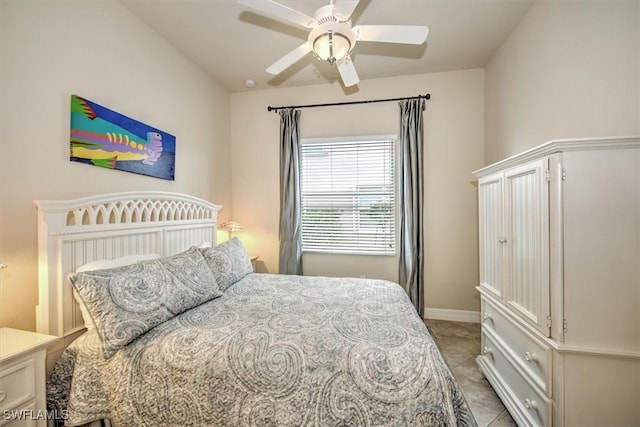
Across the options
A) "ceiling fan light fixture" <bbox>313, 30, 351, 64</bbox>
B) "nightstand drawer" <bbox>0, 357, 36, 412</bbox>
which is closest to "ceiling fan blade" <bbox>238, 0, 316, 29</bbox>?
"ceiling fan light fixture" <bbox>313, 30, 351, 64</bbox>

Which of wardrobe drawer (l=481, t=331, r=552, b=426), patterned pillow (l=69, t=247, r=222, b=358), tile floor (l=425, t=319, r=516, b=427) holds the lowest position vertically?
tile floor (l=425, t=319, r=516, b=427)

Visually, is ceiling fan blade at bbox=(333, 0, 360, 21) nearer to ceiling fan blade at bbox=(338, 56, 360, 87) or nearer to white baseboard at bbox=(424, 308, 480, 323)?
ceiling fan blade at bbox=(338, 56, 360, 87)

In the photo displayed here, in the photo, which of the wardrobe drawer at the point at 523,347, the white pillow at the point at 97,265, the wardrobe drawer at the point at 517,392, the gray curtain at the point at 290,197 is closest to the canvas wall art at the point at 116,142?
the white pillow at the point at 97,265

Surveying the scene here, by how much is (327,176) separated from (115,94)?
227 cm

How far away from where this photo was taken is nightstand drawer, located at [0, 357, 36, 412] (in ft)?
3.88

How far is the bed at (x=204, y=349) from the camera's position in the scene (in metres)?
1.15

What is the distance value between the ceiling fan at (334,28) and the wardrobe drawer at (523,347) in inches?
73.9

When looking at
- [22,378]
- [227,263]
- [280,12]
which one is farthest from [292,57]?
[22,378]

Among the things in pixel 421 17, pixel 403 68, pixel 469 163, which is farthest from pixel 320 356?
pixel 403 68

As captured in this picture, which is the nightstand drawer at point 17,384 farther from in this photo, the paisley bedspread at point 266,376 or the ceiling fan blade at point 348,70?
the ceiling fan blade at point 348,70

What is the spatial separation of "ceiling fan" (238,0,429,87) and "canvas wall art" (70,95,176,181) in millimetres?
1321

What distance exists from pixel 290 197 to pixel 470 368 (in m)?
2.54

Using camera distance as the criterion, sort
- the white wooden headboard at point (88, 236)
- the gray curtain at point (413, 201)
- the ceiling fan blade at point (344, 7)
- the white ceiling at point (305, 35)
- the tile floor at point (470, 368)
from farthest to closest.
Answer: the gray curtain at point (413, 201) < the white ceiling at point (305, 35) < the tile floor at point (470, 368) < the white wooden headboard at point (88, 236) < the ceiling fan blade at point (344, 7)

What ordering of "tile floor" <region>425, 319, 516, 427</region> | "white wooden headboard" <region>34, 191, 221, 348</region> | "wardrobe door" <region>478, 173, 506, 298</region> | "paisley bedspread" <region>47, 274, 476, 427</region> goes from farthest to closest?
1. "wardrobe door" <region>478, 173, 506, 298</region>
2. "tile floor" <region>425, 319, 516, 427</region>
3. "white wooden headboard" <region>34, 191, 221, 348</region>
4. "paisley bedspread" <region>47, 274, 476, 427</region>
